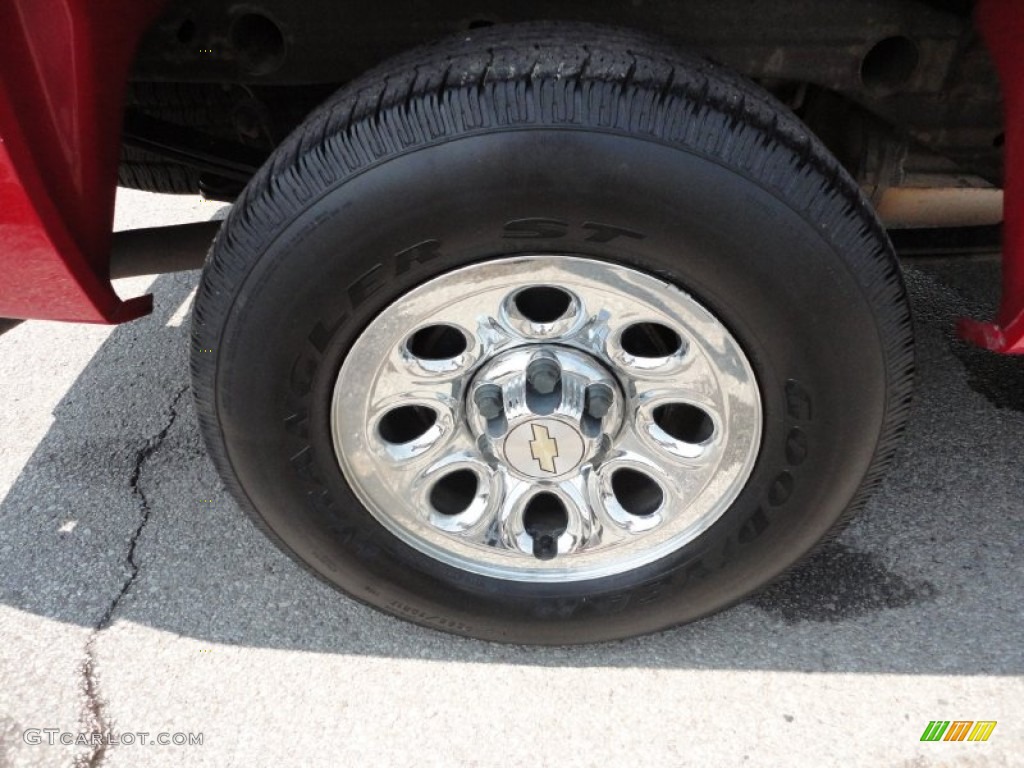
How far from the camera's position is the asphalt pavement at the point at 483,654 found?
1831 mm

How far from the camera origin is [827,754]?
1.77m

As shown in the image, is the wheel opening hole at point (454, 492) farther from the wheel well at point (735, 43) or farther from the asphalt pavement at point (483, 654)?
the wheel well at point (735, 43)

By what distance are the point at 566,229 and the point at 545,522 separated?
0.78 m

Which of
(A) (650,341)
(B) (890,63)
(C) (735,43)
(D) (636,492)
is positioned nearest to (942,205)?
(B) (890,63)

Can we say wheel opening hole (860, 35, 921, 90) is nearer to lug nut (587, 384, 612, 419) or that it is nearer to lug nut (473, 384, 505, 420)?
lug nut (587, 384, 612, 419)

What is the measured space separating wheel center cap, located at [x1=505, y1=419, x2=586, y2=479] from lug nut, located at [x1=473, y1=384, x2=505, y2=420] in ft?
0.19

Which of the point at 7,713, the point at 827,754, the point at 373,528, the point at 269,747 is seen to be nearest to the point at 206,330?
the point at 373,528

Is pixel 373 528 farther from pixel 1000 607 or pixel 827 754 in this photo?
pixel 1000 607

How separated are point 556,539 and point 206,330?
34.8 inches

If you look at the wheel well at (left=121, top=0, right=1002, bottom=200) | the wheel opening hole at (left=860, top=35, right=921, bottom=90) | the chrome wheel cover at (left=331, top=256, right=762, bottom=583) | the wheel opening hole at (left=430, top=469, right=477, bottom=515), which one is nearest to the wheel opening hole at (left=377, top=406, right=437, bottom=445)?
the chrome wheel cover at (left=331, top=256, right=762, bottom=583)

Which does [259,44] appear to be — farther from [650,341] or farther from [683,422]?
[683,422]

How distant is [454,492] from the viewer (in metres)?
1.99

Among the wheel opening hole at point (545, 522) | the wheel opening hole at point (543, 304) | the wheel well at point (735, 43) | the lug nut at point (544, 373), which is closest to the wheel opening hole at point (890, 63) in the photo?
the wheel well at point (735, 43)

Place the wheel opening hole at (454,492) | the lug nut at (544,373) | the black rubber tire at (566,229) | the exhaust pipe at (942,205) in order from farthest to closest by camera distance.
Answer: the exhaust pipe at (942,205) → the wheel opening hole at (454,492) → the lug nut at (544,373) → the black rubber tire at (566,229)
